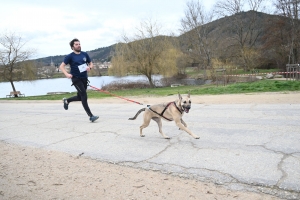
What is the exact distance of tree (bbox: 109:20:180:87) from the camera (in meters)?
34.9

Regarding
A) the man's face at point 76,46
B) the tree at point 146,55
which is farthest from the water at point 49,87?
the man's face at point 76,46

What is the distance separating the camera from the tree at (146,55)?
34.9 m

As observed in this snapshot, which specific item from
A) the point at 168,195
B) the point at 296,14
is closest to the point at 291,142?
the point at 168,195

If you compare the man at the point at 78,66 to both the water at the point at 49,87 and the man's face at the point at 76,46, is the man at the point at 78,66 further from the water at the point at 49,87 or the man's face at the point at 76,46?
the water at the point at 49,87

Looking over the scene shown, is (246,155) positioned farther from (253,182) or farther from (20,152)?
(20,152)

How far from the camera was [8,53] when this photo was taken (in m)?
37.0

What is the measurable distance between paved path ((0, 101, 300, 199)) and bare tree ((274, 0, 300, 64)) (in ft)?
114

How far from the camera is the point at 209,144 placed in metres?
5.09

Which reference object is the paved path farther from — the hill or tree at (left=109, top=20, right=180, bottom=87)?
the hill

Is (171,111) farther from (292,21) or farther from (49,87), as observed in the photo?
(49,87)

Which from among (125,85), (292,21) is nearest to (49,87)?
(125,85)

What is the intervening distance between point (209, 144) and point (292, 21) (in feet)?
135

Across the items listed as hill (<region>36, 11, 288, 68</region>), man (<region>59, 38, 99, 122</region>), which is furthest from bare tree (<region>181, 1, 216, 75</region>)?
man (<region>59, 38, 99, 122</region>)

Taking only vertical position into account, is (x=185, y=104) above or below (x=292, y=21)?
below
